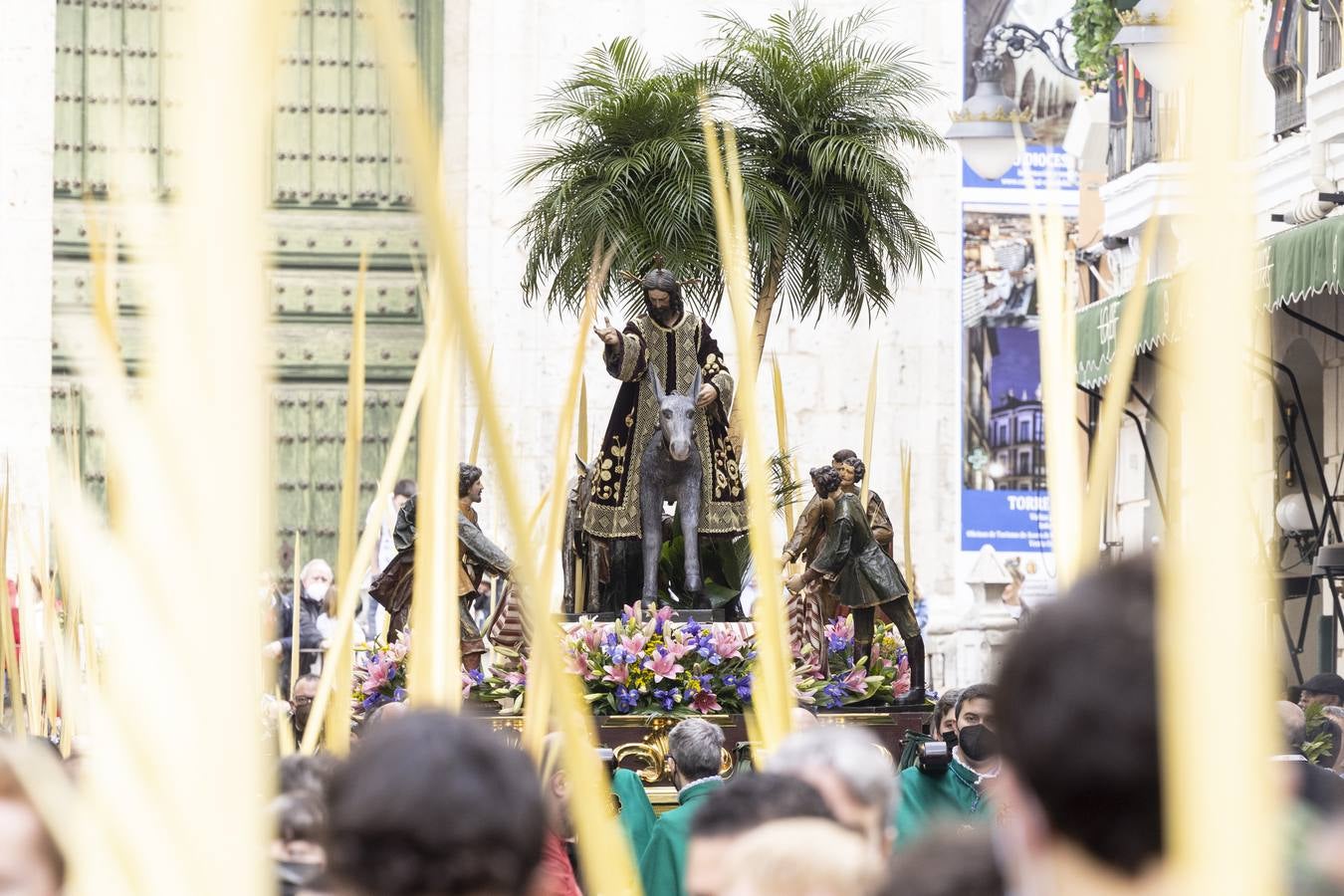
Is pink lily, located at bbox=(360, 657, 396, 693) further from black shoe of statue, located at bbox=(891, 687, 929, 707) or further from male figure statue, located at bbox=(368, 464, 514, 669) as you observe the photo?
black shoe of statue, located at bbox=(891, 687, 929, 707)

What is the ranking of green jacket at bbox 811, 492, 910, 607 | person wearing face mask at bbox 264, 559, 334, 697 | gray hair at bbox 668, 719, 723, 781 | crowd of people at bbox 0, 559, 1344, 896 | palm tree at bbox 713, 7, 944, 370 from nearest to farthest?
crowd of people at bbox 0, 559, 1344, 896
gray hair at bbox 668, 719, 723, 781
green jacket at bbox 811, 492, 910, 607
palm tree at bbox 713, 7, 944, 370
person wearing face mask at bbox 264, 559, 334, 697

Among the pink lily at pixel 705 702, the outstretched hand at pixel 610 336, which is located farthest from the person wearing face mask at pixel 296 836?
the outstretched hand at pixel 610 336

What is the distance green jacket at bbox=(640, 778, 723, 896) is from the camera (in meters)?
5.89

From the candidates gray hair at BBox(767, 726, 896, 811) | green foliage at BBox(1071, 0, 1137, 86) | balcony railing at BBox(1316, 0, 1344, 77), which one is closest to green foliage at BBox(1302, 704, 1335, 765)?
gray hair at BBox(767, 726, 896, 811)

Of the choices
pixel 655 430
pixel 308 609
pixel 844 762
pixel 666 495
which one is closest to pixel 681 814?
pixel 844 762

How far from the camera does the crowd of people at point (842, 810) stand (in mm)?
1305

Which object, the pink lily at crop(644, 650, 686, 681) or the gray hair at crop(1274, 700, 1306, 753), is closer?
the gray hair at crop(1274, 700, 1306, 753)

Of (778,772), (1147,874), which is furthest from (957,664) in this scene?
(1147,874)

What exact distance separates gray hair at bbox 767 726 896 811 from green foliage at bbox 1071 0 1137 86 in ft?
42.2

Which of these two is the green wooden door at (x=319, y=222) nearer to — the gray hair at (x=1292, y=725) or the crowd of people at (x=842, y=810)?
the gray hair at (x=1292, y=725)

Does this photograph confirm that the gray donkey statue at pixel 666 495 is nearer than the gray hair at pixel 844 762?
No

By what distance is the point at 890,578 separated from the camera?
36.8 ft

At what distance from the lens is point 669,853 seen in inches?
235

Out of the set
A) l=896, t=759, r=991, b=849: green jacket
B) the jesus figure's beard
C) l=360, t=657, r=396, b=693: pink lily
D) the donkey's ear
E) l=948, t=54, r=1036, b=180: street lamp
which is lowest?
l=360, t=657, r=396, b=693: pink lily
